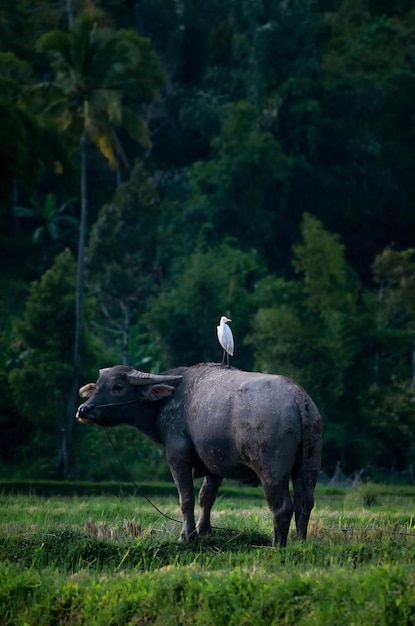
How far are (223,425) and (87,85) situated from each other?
1861 centimetres

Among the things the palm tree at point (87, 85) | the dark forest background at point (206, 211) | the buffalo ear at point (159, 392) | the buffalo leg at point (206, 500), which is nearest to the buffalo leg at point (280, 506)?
the buffalo leg at point (206, 500)

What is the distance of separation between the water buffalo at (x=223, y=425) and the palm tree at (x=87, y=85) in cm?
1557

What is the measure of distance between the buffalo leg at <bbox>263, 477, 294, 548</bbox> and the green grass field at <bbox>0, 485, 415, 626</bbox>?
158 millimetres

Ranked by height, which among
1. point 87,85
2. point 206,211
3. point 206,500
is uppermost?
point 87,85

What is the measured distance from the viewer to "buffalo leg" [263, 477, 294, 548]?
10.7 meters

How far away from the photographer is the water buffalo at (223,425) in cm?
1066

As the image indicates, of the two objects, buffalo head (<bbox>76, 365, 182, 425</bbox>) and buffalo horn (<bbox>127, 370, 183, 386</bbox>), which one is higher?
buffalo horn (<bbox>127, 370, 183, 386</bbox>)

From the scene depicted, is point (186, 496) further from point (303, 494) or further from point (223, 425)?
point (303, 494)

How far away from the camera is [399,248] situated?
135ft

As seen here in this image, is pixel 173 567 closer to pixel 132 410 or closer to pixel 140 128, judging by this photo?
pixel 132 410

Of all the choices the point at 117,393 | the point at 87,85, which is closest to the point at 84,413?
the point at 117,393

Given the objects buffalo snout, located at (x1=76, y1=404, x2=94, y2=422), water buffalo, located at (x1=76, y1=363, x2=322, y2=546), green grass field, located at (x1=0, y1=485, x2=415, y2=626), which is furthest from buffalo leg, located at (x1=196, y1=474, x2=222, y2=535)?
buffalo snout, located at (x1=76, y1=404, x2=94, y2=422)

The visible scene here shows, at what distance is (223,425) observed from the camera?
11.2 m

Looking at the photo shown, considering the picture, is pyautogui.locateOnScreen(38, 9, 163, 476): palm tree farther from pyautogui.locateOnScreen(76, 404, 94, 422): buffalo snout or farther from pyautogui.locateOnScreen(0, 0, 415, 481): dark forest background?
pyautogui.locateOnScreen(76, 404, 94, 422): buffalo snout
